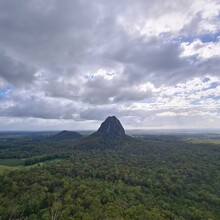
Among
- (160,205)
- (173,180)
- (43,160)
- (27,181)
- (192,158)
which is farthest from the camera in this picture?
(43,160)

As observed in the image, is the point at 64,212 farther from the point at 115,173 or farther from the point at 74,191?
the point at 115,173

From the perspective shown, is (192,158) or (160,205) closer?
(160,205)

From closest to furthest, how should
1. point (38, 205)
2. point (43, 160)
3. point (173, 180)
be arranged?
point (38, 205) → point (173, 180) → point (43, 160)

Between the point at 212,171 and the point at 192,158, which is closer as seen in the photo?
the point at 212,171

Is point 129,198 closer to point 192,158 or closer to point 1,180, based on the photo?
point 1,180

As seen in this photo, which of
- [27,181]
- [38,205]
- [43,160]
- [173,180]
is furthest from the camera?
[43,160]

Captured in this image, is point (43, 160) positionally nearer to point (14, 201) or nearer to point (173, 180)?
point (14, 201)

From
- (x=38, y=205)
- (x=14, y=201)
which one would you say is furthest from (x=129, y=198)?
(x=14, y=201)

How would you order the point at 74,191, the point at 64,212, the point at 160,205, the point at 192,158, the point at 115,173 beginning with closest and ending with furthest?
the point at 64,212, the point at 160,205, the point at 74,191, the point at 115,173, the point at 192,158

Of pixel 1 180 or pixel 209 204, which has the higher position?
pixel 1 180

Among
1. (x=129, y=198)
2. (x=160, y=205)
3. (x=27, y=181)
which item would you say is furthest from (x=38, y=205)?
(x=160, y=205)
